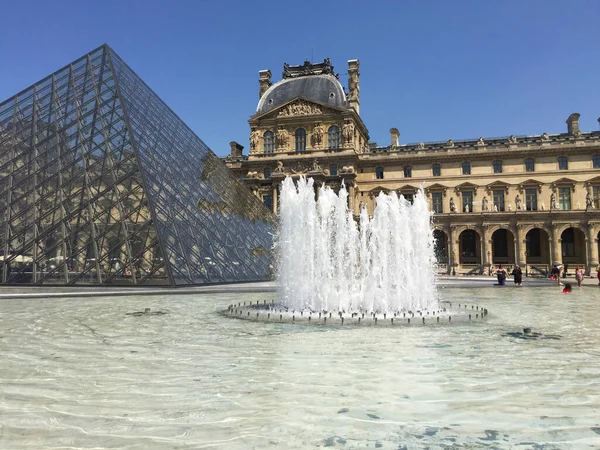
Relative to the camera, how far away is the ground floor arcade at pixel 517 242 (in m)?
39.4

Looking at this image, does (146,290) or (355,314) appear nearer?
(355,314)

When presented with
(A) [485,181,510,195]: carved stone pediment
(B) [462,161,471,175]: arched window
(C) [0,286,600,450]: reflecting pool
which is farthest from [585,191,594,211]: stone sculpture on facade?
(C) [0,286,600,450]: reflecting pool

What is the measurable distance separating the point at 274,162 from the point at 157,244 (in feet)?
99.9

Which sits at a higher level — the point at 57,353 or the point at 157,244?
the point at 157,244

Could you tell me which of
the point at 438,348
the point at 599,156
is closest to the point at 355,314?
the point at 438,348

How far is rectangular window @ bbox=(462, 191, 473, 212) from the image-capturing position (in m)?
44.5

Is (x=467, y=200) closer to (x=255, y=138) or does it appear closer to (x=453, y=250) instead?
(x=453, y=250)

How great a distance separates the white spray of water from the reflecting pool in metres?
3.51

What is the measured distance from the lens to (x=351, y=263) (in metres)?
15.1

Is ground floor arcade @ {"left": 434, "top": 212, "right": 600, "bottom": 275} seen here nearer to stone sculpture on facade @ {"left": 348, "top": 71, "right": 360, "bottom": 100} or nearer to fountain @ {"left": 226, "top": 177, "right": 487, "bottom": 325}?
stone sculpture on facade @ {"left": 348, "top": 71, "right": 360, "bottom": 100}

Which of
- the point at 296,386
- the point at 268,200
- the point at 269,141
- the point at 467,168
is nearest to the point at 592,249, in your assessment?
the point at 467,168

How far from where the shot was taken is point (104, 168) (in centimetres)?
2009

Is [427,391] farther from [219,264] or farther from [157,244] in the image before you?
[219,264]

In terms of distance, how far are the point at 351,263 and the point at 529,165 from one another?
35.2 meters
